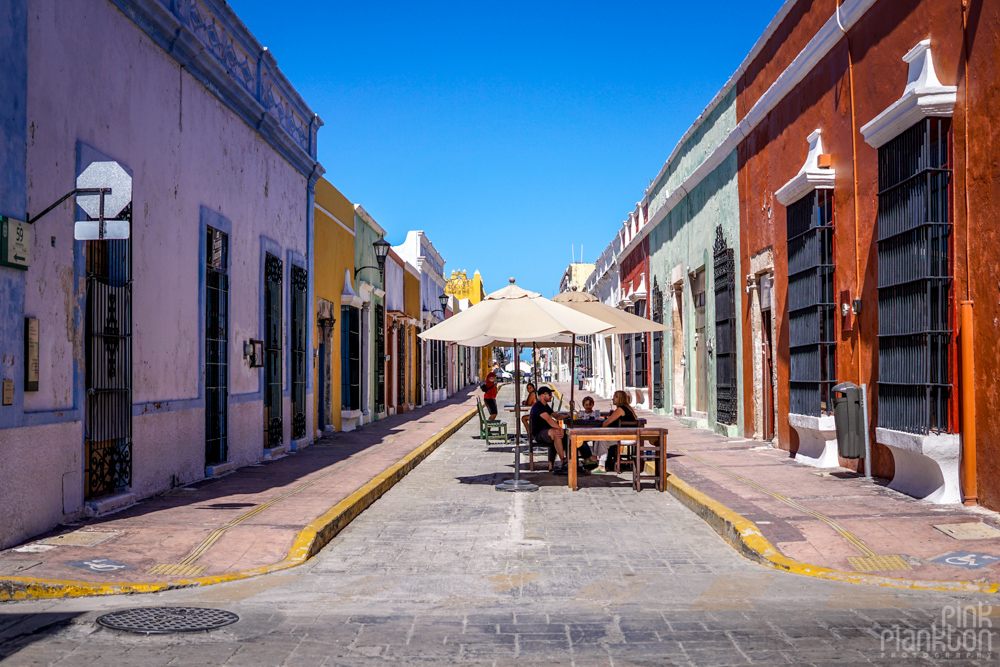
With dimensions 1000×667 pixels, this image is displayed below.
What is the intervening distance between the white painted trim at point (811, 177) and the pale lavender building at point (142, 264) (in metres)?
7.47

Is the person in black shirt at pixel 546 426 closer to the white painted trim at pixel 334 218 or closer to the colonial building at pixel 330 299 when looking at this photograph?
the colonial building at pixel 330 299

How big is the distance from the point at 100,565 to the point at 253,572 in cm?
105

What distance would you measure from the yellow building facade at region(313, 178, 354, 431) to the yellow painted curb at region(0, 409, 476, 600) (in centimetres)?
748

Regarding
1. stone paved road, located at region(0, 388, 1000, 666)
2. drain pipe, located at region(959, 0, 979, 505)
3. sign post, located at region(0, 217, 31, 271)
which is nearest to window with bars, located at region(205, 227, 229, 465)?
stone paved road, located at region(0, 388, 1000, 666)

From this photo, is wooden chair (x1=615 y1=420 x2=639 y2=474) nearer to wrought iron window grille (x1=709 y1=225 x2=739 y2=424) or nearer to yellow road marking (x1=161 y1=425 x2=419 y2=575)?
wrought iron window grille (x1=709 y1=225 x2=739 y2=424)

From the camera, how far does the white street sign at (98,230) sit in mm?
6844

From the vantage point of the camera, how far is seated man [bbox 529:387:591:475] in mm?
12188

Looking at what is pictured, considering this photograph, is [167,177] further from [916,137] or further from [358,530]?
[916,137]

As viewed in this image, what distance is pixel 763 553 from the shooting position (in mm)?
6980

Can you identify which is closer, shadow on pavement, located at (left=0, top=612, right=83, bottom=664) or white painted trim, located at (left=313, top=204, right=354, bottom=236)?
shadow on pavement, located at (left=0, top=612, right=83, bottom=664)

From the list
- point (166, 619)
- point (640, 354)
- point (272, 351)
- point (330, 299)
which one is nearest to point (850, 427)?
point (166, 619)

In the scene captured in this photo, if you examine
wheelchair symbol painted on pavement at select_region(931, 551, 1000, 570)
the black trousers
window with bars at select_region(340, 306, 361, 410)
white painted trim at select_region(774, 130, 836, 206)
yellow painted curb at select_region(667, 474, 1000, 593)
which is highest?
white painted trim at select_region(774, 130, 836, 206)

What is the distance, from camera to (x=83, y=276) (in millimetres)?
8188

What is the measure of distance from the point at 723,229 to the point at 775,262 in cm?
341
